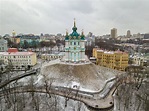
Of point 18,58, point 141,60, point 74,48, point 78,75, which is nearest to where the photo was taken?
point 78,75

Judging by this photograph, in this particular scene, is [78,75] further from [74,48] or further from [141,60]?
[141,60]

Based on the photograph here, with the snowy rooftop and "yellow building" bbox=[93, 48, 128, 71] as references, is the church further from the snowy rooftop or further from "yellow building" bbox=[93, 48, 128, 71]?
"yellow building" bbox=[93, 48, 128, 71]

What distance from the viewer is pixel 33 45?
3007 inches

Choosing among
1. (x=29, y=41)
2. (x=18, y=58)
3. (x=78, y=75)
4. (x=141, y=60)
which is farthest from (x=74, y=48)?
(x=29, y=41)

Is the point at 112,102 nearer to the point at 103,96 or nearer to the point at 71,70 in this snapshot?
the point at 103,96

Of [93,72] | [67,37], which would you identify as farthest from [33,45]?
[93,72]

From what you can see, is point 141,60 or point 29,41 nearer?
point 141,60

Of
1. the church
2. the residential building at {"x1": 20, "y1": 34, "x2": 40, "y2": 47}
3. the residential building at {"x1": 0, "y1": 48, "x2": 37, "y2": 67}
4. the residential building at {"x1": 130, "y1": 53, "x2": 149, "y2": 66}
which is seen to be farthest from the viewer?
the residential building at {"x1": 20, "y1": 34, "x2": 40, "y2": 47}

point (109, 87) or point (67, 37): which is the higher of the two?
point (67, 37)

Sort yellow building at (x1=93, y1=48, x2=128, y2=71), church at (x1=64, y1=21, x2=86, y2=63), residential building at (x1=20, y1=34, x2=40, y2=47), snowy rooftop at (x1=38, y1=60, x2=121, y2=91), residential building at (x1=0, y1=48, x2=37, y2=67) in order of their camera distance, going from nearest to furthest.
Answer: snowy rooftop at (x1=38, y1=60, x2=121, y2=91) → church at (x1=64, y1=21, x2=86, y2=63) → yellow building at (x1=93, y1=48, x2=128, y2=71) → residential building at (x1=0, y1=48, x2=37, y2=67) → residential building at (x1=20, y1=34, x2=40, y2=47)

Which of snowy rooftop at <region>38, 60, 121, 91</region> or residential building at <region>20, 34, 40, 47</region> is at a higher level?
residential building at <region>20, 34, 40, 47</region>

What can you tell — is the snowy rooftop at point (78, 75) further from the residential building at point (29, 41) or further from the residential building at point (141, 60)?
the residential building at point (29, 41)

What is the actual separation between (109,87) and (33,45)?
59514 millimetres

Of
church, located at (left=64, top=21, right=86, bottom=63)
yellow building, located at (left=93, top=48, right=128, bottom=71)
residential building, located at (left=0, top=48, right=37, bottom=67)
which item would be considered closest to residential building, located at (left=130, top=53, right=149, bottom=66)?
yellow building, located at (left=93, top=48, right=128, bottom=71)
